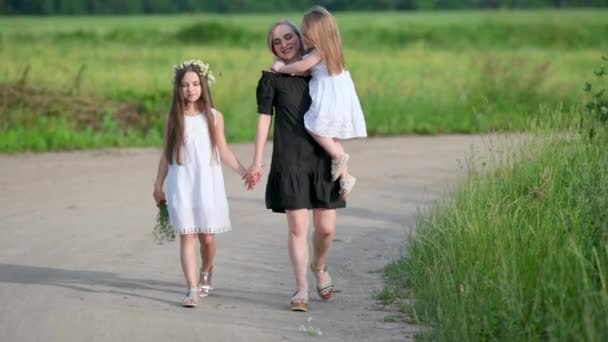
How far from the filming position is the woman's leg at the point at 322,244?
9.20 metres

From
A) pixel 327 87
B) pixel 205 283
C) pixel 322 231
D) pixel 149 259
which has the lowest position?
pixel 149 259

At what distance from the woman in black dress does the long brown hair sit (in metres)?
0.37

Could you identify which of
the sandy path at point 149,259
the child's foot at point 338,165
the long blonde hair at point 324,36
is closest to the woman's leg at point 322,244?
the sandy path at point 149,259

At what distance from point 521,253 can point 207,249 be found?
6.62ft

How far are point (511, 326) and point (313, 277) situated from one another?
319cm

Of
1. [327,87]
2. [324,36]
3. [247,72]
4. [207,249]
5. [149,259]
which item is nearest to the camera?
[324,36]

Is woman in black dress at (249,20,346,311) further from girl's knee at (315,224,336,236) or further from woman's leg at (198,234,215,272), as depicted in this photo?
woman's leg at (198,234,215,272)

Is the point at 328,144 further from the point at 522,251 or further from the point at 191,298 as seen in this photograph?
the point at 522,251

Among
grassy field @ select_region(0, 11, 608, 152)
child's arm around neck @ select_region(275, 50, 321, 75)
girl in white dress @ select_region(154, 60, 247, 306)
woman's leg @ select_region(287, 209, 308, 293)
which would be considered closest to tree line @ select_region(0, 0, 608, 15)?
grassy field @ select_region(0, 11, 608, 152)

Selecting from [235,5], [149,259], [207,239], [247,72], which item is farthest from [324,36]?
[235,5]

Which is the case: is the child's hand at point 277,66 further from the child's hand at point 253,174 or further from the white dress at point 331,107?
the child's hand at point 253,174

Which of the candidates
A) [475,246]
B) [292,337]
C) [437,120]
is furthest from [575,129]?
[437,120]

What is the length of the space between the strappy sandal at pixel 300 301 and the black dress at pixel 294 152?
0.53 m

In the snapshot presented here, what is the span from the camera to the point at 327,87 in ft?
29.8
